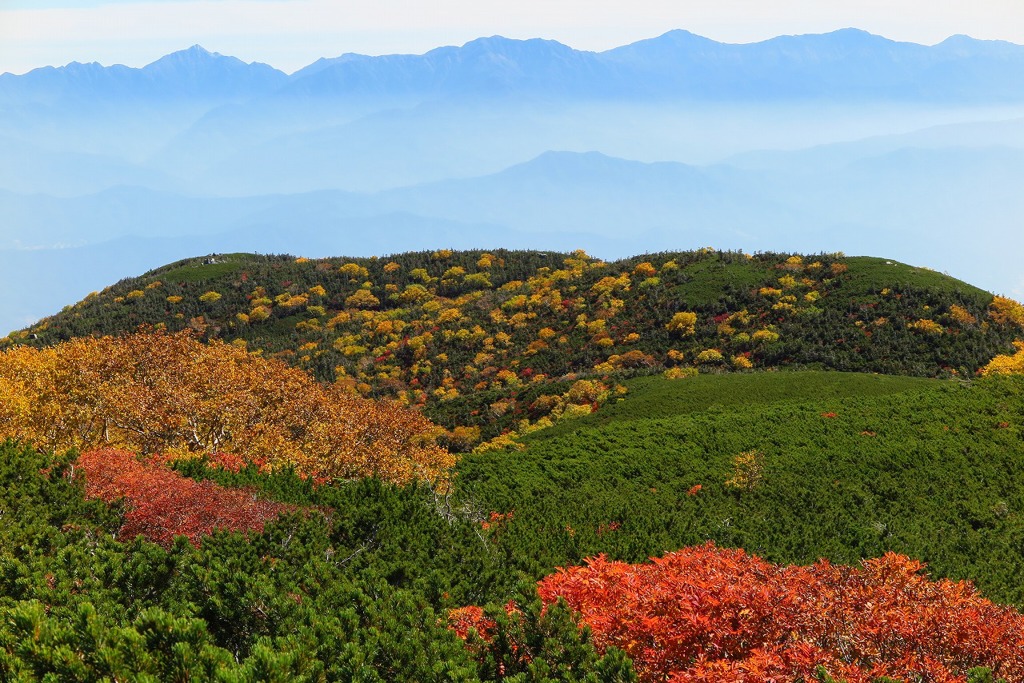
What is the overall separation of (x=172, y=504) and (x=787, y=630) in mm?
15959

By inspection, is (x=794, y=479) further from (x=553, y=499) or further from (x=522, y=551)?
(x=522, y=551)

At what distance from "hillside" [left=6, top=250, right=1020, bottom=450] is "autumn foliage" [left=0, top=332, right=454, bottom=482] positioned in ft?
63.0

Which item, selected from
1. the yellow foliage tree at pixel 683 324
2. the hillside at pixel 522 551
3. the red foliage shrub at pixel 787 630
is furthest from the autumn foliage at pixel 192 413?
the yellow foliage tree at pixel 683 324

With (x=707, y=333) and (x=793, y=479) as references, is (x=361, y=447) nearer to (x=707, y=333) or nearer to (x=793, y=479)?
(x=793, y=479)

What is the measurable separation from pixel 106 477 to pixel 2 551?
7530mm

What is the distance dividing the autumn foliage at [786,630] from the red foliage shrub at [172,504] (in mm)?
8559

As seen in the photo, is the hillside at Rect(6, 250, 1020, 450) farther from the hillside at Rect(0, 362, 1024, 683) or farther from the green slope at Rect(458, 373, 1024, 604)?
the hillside at Rect(0, 362, 1024, 683)

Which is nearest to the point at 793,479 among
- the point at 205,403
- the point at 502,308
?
the point at 205,403

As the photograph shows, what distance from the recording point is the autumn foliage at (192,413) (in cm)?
3378

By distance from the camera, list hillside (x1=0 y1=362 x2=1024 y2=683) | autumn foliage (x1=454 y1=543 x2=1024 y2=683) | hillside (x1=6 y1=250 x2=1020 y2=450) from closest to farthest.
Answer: hillside (x1=0 y1=362 x2=1024 y2=683) < autumn foliage (x1=454 y1=543 x2=1024 y2=683) < hillside (x1=6 y1=250 x2=1020 y2=450)

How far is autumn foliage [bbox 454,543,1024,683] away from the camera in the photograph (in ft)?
40.2

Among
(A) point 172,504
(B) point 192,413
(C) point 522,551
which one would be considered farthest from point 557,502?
(B) point 192,413

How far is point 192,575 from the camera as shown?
14523 mm

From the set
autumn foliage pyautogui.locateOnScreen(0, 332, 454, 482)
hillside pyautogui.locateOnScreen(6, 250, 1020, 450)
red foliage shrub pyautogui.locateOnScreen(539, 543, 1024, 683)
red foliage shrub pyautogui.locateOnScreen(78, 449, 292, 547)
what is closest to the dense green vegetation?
red foliage shrub pyautogui.locateOnScreen(78, 449, 292, 547)
